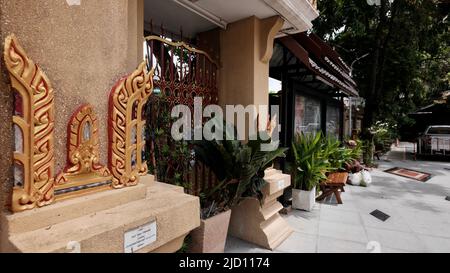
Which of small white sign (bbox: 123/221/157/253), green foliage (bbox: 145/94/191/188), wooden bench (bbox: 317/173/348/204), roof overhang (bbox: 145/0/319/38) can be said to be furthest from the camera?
wooden bench (bbox: 317/173/348/204)

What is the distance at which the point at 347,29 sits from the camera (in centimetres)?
1282

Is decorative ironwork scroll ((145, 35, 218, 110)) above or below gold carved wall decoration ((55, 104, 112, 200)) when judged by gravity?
above

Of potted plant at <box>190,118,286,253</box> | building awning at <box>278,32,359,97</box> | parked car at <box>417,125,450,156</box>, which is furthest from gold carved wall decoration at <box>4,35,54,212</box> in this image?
parked car at <box>417,125,450,156</box>

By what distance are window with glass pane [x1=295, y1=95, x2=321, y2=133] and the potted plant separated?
3.41 metres

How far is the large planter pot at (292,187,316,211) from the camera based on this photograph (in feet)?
15.9

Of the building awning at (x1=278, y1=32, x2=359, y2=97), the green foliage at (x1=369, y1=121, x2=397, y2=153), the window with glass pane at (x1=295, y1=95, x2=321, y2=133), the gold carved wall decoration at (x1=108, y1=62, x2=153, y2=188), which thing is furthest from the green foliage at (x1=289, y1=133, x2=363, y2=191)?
the green foliage at (x1=369, y1=121, x2=397, y2=153)

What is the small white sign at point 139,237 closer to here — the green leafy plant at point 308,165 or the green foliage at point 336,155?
the green leafy plant at point 308,165

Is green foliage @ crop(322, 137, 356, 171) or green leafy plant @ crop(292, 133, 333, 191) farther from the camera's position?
green foliage @ crop(322, 137, 356, 171)

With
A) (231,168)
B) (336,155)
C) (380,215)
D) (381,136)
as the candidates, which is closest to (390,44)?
(381,136)

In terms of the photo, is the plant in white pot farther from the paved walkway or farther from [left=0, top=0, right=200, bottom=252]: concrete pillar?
[left=0, top=0, right=200, bottom=252]: concrete pillar

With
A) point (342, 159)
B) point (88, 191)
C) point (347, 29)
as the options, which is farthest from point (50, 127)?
point (347, 29)

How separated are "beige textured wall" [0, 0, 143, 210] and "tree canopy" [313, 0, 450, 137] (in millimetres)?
11311

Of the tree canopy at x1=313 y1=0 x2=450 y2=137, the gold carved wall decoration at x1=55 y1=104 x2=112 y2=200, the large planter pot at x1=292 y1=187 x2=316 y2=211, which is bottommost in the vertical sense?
the large planter pot at x1=292 y1=187 x2=316 y2=211

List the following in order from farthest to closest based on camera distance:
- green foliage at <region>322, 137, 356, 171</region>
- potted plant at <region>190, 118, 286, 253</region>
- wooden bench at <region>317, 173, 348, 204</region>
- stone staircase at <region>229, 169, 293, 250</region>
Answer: green foliage at <region>322, 137, 356, 171</region> < wooden bench at <region>317, 173, 348, 204</region> < stone staircase at <region>229, 169, 293, 250</region> < potted plant at <region>190, 118, 286, 253</region>
